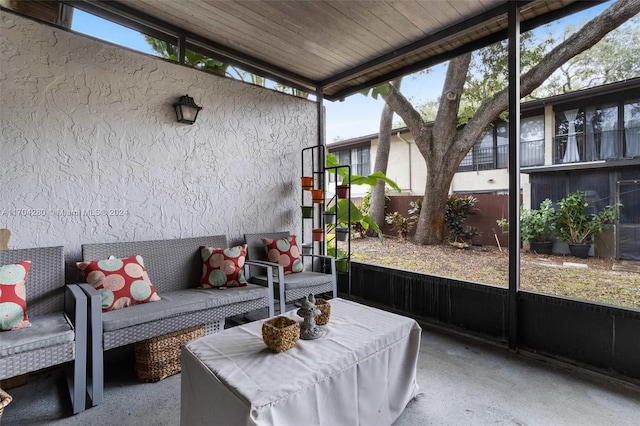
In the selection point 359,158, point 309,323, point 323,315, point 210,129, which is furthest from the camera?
point 359,158

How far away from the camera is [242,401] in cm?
109

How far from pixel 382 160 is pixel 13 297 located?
582cm

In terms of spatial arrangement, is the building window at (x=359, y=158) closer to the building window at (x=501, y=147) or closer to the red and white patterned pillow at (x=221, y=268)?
the building window at (x=501, y=147)

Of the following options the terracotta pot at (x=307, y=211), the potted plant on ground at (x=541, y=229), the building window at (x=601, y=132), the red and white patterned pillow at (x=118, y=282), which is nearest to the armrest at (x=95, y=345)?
the red and white patterned pillow at (x=118, y=282)

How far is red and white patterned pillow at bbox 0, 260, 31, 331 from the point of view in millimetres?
1754

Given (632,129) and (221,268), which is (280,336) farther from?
(632,129)

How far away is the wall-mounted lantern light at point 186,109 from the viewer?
9.55 ft

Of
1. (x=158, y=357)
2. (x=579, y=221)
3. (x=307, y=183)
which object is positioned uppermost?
(x=307, y=183)

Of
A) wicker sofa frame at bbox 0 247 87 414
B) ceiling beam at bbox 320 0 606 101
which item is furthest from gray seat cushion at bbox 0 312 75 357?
ceiling beam at bbox 320 0 606 101

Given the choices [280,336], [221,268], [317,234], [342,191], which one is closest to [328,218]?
[317,234]

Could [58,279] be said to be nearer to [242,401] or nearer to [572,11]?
[242,401]

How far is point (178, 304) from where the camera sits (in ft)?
7.33

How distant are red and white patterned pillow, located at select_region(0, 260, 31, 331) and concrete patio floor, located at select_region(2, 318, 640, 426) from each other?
530 mm

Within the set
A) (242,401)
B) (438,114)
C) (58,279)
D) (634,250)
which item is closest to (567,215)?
(634,250)
